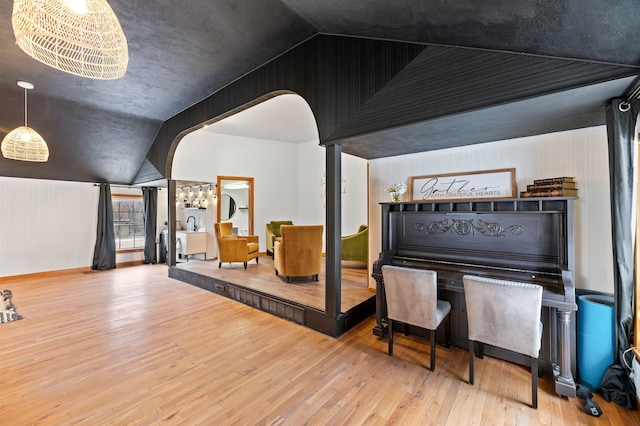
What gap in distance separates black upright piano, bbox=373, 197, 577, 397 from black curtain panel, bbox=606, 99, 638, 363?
274 mm

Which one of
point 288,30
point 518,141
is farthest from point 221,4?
point 518,141

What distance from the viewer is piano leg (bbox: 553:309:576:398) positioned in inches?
78.6

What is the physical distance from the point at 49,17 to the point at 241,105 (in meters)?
2.42

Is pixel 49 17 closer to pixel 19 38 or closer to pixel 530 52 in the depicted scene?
pixel 19 38

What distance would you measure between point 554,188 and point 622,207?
0.54m

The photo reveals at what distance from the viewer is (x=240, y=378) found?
7.38ft

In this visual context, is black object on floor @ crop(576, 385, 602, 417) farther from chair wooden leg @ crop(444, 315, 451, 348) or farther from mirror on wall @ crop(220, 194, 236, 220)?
mirror on wall @ crop(220, 194, 236, 220)

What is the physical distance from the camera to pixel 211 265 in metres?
5.86

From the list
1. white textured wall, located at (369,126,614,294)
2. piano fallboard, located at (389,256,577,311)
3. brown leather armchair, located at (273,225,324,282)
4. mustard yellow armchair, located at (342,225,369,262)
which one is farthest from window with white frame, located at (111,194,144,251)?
white textured wall, located at (369,126,614,294)

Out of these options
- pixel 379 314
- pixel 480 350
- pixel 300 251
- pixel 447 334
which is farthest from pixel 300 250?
pixel 480 350

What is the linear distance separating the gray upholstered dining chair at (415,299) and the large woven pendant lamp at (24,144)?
4.76m

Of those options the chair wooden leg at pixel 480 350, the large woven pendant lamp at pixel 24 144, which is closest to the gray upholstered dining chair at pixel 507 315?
the chair wooden leg at pixel 480 350

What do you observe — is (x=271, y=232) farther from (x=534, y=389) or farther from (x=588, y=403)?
(x=588, y=403)

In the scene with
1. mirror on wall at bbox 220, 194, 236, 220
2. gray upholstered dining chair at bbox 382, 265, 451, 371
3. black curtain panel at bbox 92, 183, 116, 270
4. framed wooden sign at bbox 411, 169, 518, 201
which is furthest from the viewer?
mirror on wall at bbox 220, 194, 236, 220
